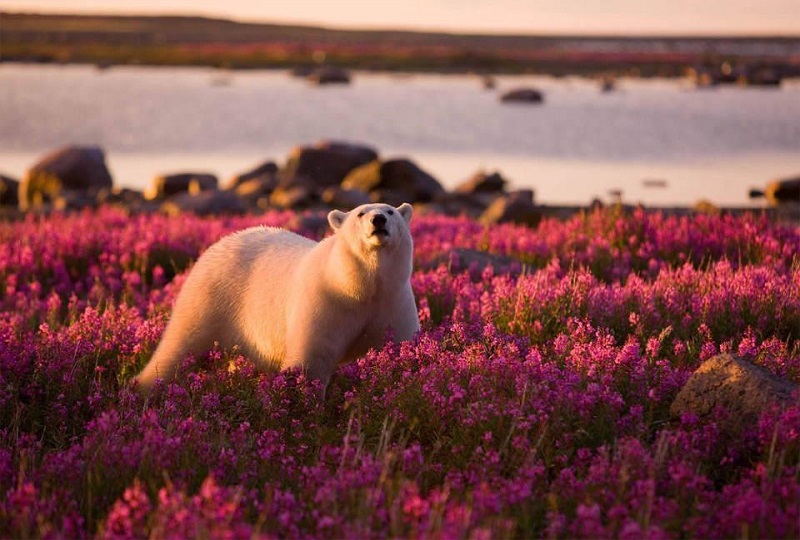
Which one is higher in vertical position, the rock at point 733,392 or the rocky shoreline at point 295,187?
the rock at point 733,392

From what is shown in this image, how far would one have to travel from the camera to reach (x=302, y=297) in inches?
241

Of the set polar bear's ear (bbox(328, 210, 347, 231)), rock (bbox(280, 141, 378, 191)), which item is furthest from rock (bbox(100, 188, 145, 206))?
polar bear's ear (bbox(328, 210, 347, 231))

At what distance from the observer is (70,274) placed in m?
11.3

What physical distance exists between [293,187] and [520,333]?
17586 millimetres

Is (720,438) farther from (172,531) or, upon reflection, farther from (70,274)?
(70,274)

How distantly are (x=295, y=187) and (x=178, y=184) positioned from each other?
127 inches

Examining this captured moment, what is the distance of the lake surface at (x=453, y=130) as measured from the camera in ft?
105

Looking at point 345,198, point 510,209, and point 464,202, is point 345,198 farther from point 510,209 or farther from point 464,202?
point 510,209

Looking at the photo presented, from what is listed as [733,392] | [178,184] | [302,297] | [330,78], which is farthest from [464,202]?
[330,78]

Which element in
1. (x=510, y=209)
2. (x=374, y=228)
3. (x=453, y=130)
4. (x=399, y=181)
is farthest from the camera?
(x=453, y=130)

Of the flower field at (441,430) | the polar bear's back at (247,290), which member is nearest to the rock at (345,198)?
the flower field at (441,430)

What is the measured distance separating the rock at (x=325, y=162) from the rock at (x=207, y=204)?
21.5ft

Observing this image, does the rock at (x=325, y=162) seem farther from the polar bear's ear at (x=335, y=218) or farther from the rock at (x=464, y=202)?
the polar bear's ear at (x=335, y=218)

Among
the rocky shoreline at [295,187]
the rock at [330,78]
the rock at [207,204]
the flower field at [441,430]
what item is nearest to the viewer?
the flower field at [441,430]
